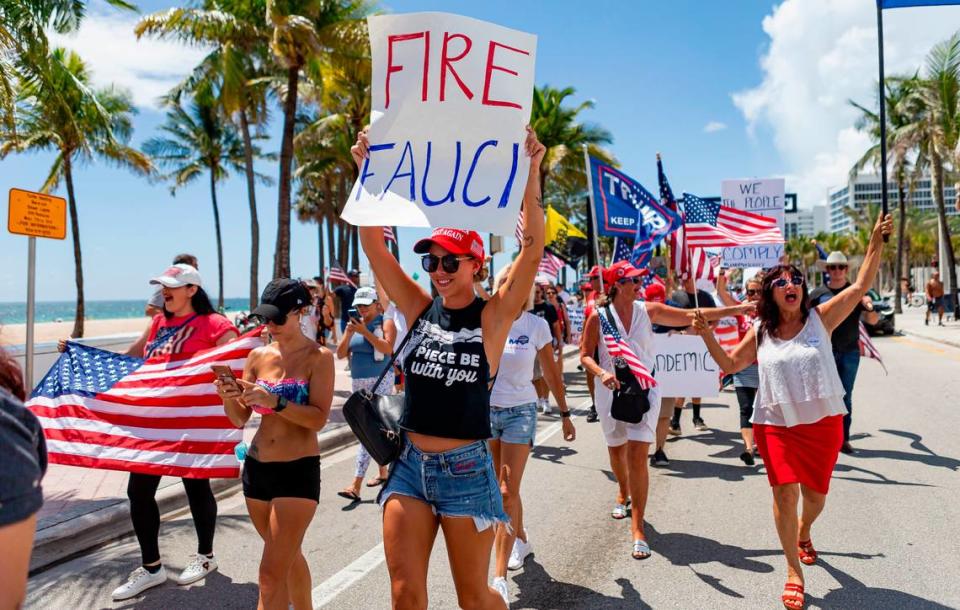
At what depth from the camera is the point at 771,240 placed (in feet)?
26.8

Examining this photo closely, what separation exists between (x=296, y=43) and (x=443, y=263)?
1517cm

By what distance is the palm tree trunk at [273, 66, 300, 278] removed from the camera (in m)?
16.7

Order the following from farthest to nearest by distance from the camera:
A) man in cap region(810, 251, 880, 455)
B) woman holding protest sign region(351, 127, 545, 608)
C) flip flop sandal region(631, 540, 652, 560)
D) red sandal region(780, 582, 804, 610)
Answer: man in cap region(810, 251, 880, 455) < flip flop sandal region(631, 540, 652, 560) < red sandal region(780, 582, 804, 610) < woman holding protest sign region(351, 127, 545, 608)

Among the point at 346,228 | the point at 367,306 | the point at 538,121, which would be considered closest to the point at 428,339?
the point at 367,306

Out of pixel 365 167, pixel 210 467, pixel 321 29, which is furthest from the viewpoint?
pixel 321 29

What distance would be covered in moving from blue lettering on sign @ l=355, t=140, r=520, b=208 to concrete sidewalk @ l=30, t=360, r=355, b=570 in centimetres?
368

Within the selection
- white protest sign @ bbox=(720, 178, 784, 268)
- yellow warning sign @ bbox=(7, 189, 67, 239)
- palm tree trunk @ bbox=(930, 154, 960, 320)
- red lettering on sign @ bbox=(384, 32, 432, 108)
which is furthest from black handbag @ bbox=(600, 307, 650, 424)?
palm tree trunk @ bbox=(930, 154, 960, 320)

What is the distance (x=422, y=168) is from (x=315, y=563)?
2.97m

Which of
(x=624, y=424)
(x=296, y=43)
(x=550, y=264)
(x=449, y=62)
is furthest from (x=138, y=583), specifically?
(x=296, y=43)

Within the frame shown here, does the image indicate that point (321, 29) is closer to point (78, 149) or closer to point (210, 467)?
point (78, 149)

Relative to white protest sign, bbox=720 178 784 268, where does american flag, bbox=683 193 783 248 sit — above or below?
below

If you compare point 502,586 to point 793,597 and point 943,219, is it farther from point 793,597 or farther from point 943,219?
point 943,219

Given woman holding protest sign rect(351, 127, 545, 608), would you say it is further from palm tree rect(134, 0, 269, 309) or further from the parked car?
the parked car

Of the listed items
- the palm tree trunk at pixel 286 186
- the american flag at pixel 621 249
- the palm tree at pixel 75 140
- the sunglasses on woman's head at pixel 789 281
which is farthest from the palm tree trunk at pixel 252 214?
the sunglasses on woman's head at pixel 789 281
